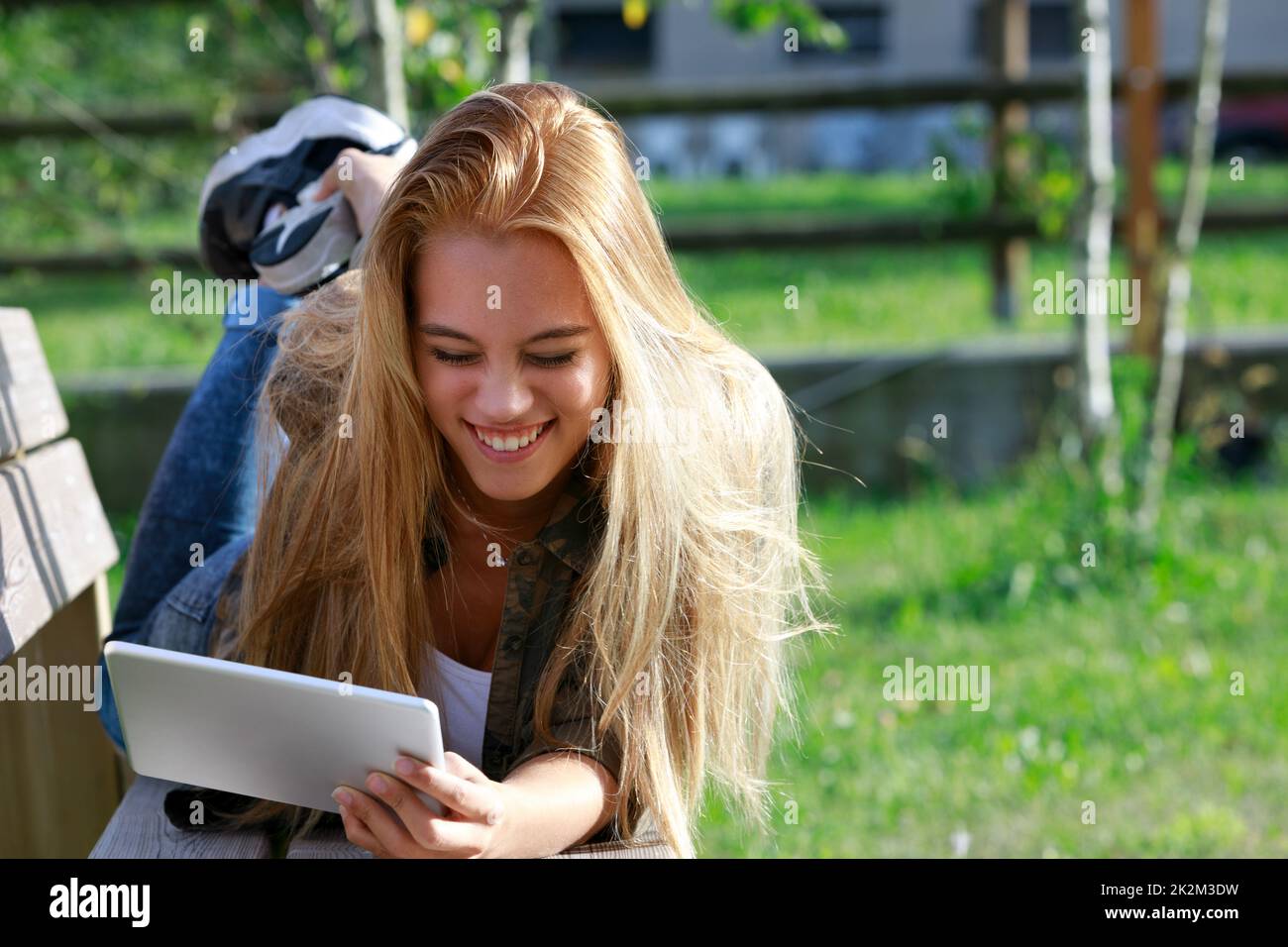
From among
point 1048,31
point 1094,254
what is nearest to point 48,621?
point 1094,254

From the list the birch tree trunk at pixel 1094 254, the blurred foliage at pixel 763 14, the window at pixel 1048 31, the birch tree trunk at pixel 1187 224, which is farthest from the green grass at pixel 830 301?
the window at pixel 1048 31

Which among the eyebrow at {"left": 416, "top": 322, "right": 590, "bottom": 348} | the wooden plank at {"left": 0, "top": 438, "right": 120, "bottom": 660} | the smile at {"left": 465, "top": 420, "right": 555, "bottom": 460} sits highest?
the eyebrow at {"left": 416, "top": 322, "right": 590, "bottom": 348}

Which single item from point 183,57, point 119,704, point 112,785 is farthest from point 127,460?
point 119,704

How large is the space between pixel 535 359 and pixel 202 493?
701 mm

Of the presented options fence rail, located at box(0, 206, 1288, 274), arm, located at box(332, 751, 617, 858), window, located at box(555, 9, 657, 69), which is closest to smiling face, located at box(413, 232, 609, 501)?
arm, located at box(332, 751, 617, 858)

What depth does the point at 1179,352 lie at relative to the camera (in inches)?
209

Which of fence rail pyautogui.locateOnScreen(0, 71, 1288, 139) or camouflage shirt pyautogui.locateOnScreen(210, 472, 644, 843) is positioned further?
fence rail pyautogui.locateOnScreen(0, 71, 1288, 139)

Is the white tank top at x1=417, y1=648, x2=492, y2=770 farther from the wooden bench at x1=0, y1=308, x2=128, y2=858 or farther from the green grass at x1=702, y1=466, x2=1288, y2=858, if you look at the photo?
the green grass at x1=702, y1=466, x2=1288, y2=858

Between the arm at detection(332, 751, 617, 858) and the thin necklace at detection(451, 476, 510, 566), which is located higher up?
the thin necklace at detection(451, 476, 510, 566)

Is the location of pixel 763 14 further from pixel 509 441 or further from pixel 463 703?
pixel 463 703

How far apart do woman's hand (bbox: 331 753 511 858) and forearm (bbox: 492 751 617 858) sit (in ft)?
0.11

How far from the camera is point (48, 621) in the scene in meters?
2.13

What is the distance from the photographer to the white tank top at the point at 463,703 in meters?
1.83

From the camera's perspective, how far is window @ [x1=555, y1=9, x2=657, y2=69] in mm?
22000
